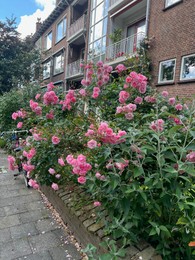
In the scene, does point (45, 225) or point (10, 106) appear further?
point (10, 106)

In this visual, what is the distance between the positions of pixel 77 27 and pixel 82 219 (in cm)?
1398

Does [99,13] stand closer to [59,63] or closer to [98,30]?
[98,30]

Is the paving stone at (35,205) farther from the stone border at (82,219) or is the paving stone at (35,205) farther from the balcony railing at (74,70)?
the balcony railing at (74,70)

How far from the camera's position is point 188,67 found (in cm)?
679

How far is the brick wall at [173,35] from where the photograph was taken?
21.8 ft

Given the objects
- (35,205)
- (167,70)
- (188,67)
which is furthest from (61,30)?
(35,205)

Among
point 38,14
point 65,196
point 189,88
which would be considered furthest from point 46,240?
point 38,14

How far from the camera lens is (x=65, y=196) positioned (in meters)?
2.65

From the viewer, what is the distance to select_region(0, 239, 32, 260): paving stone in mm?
1970

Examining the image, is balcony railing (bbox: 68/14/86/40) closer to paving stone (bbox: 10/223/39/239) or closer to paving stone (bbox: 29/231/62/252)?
paving stone (bbox: 10/223/39/239)

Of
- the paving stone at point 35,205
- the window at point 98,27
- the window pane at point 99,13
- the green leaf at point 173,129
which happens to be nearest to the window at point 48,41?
the window at point 98,27

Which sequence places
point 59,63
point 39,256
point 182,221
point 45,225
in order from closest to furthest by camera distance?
point 182,221 < point 39,256 < point 45,225 < point 59,63

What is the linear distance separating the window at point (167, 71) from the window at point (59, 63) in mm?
10622

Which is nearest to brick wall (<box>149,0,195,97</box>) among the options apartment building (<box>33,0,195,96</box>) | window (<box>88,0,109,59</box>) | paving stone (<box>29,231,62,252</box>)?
apartment building (<box>33,0,195,96</box>)
